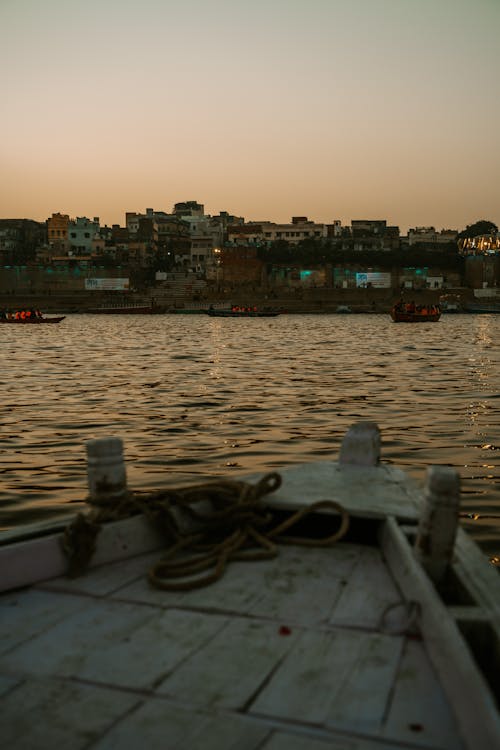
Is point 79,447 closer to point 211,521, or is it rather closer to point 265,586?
point 211,521

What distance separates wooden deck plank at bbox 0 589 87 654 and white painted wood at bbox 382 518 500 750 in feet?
5.25

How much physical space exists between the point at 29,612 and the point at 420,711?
1.87 meters

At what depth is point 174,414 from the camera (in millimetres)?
13609

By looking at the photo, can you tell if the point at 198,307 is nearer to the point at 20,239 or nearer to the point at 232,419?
the point at 20,239

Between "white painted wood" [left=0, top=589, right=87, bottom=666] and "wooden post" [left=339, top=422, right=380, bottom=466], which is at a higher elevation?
"wooden post" [left=339, top=422, right=380, bottom=466]

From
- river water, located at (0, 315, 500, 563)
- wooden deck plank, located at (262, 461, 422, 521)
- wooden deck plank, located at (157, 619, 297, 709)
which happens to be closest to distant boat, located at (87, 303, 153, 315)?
river water, located at (0, 315, 500, 563)

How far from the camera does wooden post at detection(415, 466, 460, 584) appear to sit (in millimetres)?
3256

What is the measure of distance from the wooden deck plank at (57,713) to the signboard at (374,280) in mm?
106384

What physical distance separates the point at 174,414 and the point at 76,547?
9.93 meters

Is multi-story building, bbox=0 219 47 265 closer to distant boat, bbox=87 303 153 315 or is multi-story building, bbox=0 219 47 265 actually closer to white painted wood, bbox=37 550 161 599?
distant boat, bbox=87 303 153 315

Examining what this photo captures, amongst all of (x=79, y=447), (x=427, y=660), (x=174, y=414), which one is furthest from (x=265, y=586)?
(x=174, y=414)

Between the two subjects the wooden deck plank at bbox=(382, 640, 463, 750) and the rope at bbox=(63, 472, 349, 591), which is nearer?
the wooden deck plank at bbox=(382, 640, 463, 750)

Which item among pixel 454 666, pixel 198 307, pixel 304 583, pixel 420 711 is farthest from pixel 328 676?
pixel 198 307

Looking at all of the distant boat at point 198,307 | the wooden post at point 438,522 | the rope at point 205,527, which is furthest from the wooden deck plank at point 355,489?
the distant boat at point 198,307
